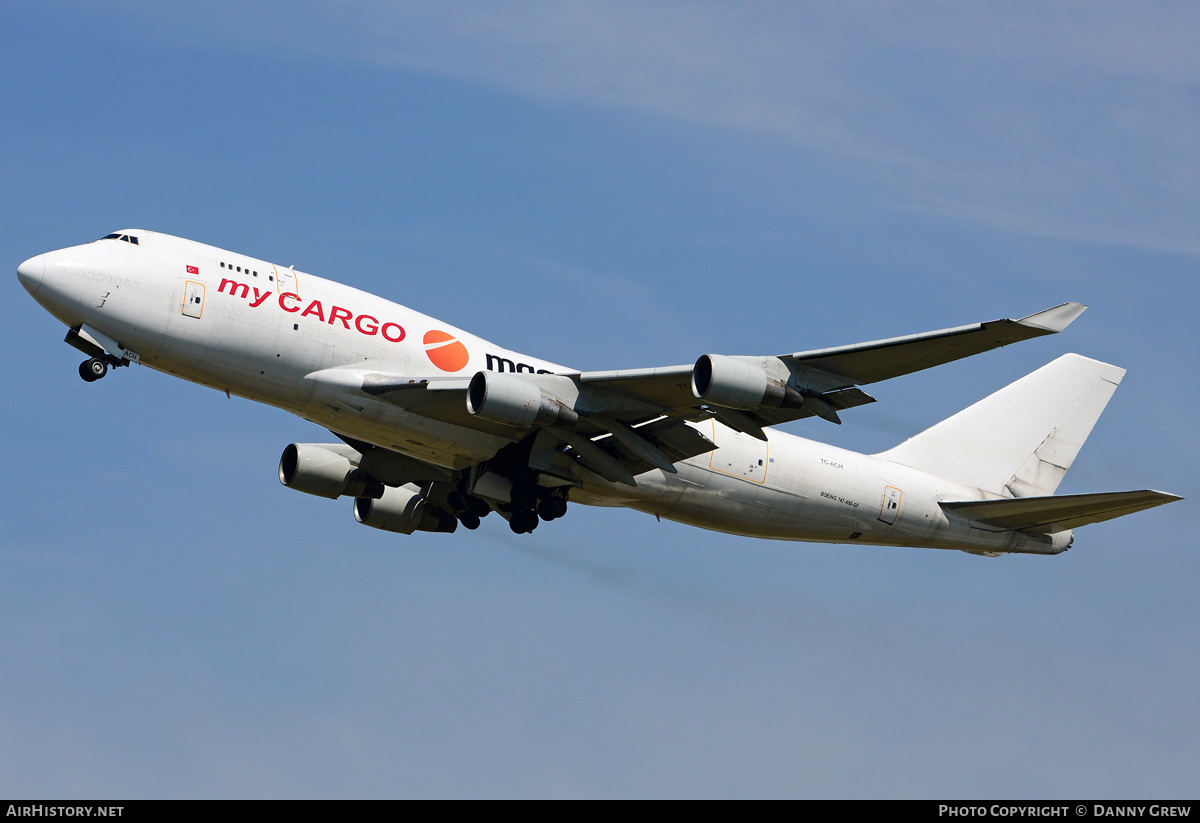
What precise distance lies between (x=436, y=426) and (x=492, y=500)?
3212 mm

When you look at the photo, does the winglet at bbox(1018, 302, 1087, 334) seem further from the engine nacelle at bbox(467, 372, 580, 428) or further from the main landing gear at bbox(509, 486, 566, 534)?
the main landing gear at bbox(509, 486, 566, 534)

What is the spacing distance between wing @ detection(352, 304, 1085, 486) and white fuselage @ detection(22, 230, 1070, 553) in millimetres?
777

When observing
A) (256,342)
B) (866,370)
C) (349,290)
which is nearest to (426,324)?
(349,290)

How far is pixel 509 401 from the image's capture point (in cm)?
2938

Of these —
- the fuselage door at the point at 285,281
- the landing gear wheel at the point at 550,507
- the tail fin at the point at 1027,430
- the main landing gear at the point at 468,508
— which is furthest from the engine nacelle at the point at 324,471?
the tail fin at the point at 1027,430

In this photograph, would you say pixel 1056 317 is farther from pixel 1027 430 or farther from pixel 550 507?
pixel 1027 430

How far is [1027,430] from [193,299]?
2586cm

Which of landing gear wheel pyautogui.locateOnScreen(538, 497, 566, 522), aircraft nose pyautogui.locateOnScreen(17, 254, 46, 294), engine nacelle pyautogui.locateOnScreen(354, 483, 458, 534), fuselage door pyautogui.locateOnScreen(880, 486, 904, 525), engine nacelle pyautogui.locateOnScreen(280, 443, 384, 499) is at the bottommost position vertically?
landing gear wheel pyautogui.locateOnScreen(538, 497, 566, 522)

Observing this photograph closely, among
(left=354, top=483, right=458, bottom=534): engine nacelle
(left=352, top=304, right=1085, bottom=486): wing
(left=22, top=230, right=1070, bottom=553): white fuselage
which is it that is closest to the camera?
(left=352, top=304, right=1085, bottom=486): wing

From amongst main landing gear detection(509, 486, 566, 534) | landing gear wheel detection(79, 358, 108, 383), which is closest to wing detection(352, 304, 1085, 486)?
main landing gear detection(509, 486, 566, 534)

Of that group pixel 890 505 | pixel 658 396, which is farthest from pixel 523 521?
pixel 890 505

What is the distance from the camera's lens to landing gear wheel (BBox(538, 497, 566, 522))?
3353cm

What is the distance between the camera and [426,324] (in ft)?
105
